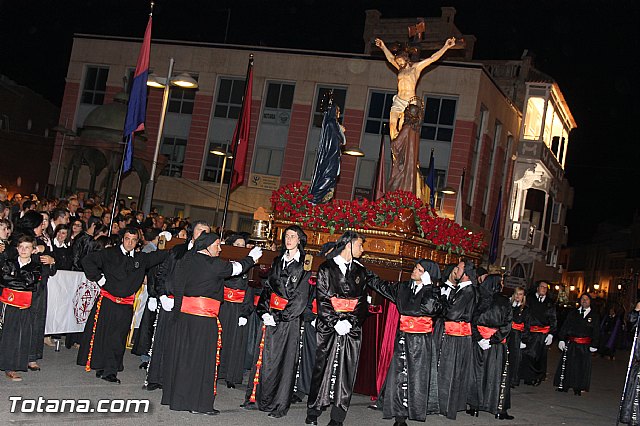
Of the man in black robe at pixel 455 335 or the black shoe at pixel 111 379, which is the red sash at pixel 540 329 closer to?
the man in black robe at pixel 455 335

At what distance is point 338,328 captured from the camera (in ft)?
28.9

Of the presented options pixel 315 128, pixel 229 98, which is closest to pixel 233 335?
pixel 315 128

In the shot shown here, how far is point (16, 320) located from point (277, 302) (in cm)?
313

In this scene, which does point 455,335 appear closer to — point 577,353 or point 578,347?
point 577,353

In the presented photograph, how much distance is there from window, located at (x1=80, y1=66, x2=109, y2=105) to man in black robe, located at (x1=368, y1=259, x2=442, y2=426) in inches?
1211

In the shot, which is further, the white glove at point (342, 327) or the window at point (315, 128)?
the window at point (315, 128)

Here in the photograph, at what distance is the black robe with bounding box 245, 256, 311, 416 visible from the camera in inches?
357

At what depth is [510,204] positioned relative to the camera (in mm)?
40594

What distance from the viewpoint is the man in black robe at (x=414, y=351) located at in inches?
367

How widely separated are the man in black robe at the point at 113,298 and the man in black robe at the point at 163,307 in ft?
0.68

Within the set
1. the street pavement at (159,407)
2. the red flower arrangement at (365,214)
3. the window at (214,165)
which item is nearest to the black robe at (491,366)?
the street pavement at (159,407)

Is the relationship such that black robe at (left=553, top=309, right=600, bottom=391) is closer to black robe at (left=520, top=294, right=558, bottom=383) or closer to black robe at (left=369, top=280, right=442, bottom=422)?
black robe at (left=520, top=294, right=558, bottom=383)

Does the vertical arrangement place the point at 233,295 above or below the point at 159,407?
above

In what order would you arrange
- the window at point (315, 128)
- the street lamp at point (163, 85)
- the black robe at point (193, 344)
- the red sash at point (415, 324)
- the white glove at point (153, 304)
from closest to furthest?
the black robe at point (193, 344)
the red sash at point (415, 324)
the white glove at point (153, 304)
the street lamp at point (163, 85)
the window at point (315, 128)
